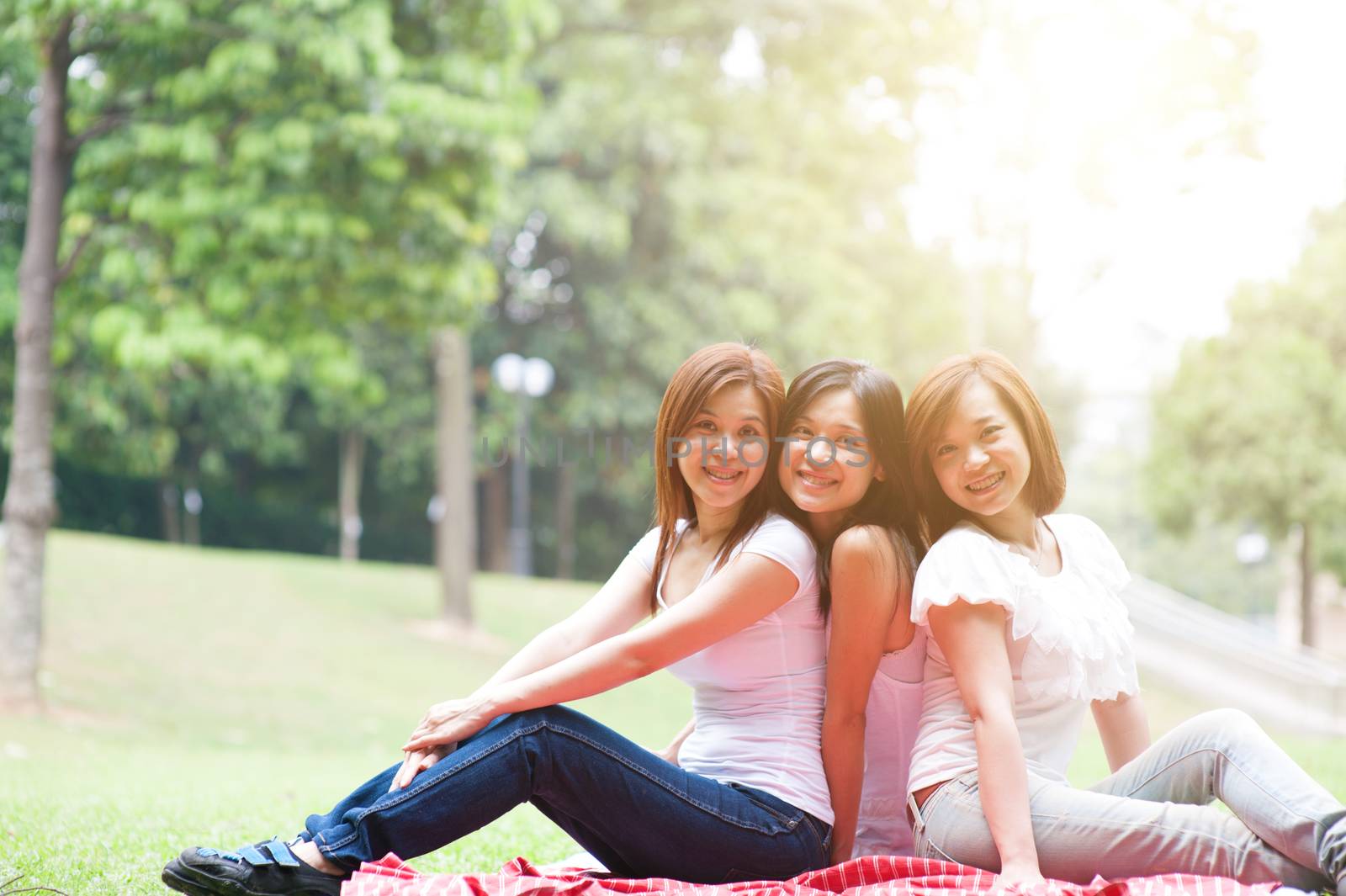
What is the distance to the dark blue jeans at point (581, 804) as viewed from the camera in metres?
1.88

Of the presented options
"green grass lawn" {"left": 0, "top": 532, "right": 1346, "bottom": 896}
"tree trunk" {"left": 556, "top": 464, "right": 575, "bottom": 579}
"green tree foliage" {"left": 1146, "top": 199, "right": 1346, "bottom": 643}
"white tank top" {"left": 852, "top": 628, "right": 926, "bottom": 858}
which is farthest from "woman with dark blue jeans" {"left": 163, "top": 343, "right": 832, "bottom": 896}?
"tree trunk" {"left": 556, "top": 464, "right": 575, "bottom": 579}

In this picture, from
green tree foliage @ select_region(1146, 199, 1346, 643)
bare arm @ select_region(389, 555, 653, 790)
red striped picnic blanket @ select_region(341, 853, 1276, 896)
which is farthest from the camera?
green tree foliage @ select_region(1146, 199, 1346, 643)

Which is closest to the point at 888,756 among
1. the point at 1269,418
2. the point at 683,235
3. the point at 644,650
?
the point at 644,650

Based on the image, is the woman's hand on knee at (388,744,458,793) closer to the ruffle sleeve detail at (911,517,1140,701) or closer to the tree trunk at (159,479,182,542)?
the ruffle sleeve detail at (911,517,1140,701)

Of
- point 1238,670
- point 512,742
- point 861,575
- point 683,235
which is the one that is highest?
point 683,235

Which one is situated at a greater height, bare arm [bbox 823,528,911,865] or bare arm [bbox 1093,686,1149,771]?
bare arm [bbox 823,528,911,865]

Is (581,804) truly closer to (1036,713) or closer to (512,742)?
(512,742)

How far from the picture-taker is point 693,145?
12438 millimetres

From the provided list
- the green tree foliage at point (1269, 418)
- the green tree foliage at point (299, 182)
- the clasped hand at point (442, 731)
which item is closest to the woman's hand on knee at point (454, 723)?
the clasped hand at point (442, 731)

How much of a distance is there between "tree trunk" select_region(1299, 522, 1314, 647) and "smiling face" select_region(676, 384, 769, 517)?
31.8 ft

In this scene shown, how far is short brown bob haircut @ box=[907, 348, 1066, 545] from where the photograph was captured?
6.57 ft

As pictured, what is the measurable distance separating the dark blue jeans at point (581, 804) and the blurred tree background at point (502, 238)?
1687 mm

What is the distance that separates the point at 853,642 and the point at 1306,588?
10306 millimetres

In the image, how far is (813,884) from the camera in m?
1.88
